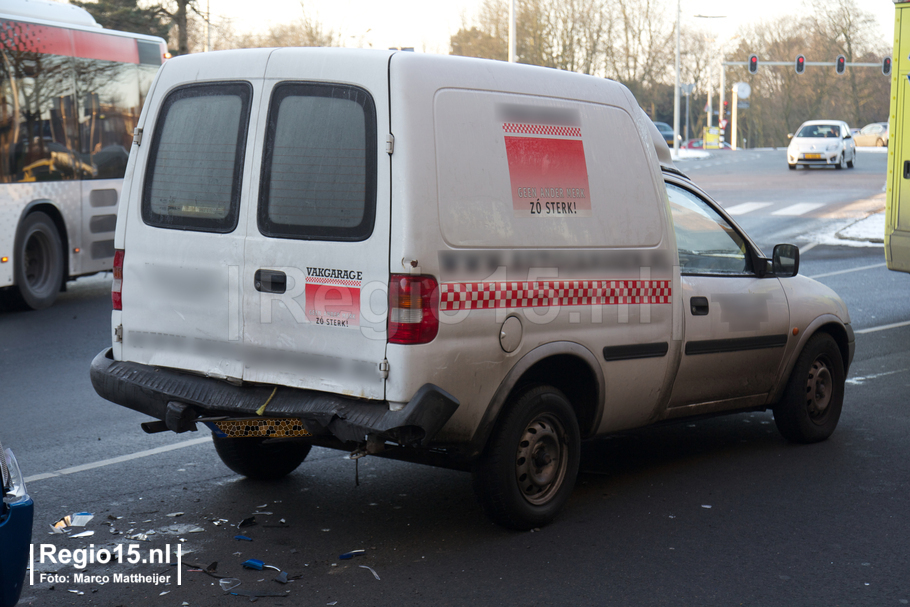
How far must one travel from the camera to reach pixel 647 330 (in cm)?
524

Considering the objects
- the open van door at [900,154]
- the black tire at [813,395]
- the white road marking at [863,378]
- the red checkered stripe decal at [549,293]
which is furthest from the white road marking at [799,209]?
the red checkered stripe decal at [549,293]

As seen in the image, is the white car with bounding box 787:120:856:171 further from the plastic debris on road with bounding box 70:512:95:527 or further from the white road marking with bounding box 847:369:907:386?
the plastic debris on road with bounding box 70:512:95:527

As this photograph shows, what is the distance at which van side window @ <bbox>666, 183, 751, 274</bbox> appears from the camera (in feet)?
18.5

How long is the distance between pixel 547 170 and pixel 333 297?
121cm

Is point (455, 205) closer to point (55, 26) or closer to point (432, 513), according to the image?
point (432, 513)

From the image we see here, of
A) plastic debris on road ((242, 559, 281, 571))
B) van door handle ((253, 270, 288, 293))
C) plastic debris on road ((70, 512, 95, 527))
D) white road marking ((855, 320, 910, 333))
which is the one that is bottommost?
white road marking ((855, 320, 910, 333))

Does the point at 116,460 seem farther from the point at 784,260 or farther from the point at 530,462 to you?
the point at 784,260

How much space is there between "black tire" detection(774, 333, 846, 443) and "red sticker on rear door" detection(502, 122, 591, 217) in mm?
2214

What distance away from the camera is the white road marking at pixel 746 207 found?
82.1 feet

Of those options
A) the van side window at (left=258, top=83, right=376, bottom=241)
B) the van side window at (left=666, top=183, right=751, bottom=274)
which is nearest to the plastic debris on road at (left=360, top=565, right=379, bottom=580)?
the van side window at (left=258, top=83, right=376, bottom=241)

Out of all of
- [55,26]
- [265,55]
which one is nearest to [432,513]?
[265,55]

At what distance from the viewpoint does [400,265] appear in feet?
13.6

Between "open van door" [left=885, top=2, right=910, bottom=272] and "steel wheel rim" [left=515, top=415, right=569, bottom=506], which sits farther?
"open van door" [left=885, top=2, right=910, bottom=272]

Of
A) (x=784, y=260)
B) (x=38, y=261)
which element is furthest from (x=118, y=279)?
(x=38, y=261)
